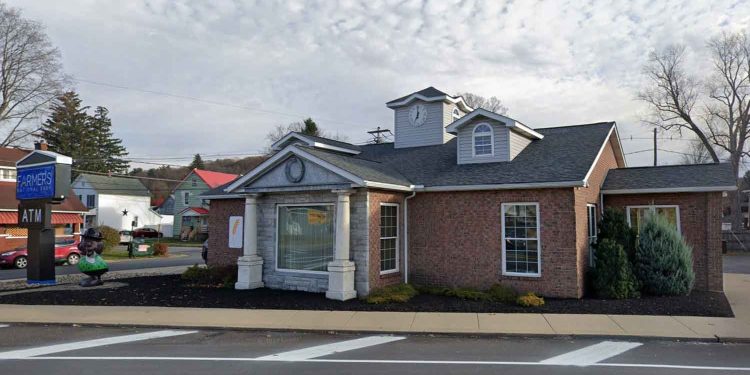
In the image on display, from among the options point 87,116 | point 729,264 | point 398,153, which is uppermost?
point 87,116

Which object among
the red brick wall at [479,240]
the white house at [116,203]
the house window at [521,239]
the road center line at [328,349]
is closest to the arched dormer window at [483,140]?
the red brick wall at [479,240]

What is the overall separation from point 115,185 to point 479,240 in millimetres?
55574

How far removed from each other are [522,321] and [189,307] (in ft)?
26.3

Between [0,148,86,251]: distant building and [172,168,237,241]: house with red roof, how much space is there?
19.2 meters

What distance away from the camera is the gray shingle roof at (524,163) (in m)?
14.2

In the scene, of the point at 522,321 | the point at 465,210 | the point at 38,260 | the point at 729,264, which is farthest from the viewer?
the point at 729,264

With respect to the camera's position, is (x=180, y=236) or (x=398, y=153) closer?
(x=398, y=153)

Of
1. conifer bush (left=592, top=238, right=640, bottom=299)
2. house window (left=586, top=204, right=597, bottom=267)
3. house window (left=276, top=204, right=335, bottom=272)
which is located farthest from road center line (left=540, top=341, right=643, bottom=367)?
house window (left=276, top=204, right=335, bottom=272)

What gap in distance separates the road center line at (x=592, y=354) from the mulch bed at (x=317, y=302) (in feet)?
8.63

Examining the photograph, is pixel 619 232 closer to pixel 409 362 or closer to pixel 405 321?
pixel 405 321

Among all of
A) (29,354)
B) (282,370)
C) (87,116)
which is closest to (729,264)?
(282,370)

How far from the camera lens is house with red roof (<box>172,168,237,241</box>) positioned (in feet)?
179

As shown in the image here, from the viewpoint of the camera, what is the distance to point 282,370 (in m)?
7.39

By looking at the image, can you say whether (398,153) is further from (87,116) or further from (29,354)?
(87,116)
